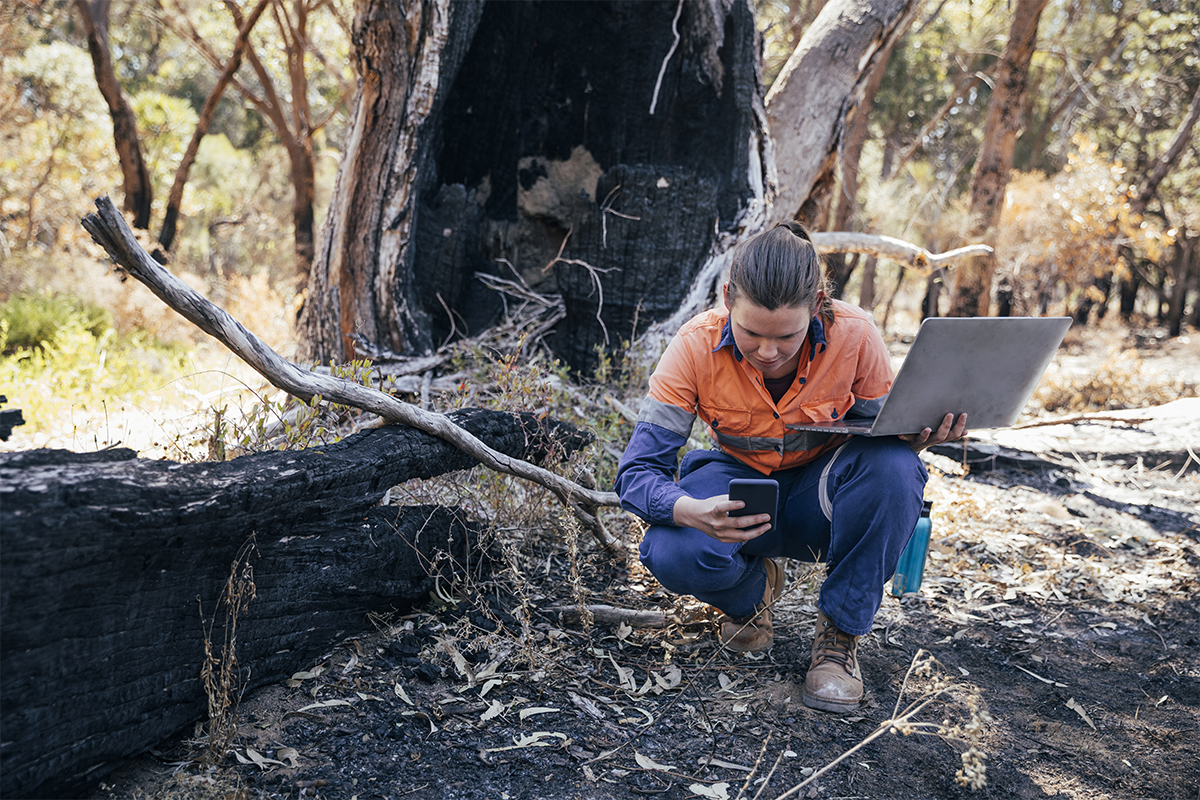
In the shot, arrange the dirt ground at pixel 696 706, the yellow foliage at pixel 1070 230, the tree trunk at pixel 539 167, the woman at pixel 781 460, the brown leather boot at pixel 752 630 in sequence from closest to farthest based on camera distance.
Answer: the dirt ground at pixel 696 706 → the woman at pixel 781 460 → the brown leather boot at pixel 752 630 → the tree trunk at pixel 539 167 → the yellow foliage at pixel 1070 230

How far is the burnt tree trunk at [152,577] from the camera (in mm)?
1562

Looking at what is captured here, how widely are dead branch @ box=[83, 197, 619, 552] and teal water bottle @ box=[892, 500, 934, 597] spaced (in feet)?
3.72

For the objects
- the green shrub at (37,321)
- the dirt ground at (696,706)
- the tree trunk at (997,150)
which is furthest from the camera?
the tree trunk at (997,150)

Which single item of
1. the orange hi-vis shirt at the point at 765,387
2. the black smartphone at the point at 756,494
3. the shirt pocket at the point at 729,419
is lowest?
the black smartphone at the point at 756,494

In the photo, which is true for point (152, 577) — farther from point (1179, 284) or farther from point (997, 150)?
point (1179, 284)

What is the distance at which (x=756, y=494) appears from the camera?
214cm

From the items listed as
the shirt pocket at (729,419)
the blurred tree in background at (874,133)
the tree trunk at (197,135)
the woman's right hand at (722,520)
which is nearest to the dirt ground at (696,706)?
the woman's right hand at (722,520)

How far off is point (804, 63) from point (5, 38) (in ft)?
37.8

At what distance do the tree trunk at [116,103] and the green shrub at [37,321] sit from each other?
8.49 ft

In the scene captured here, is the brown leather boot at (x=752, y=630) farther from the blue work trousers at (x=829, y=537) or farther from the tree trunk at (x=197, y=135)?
the tree trunk at (x=197, y=135)

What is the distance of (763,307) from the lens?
7.18ft

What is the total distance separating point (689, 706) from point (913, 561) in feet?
3.83

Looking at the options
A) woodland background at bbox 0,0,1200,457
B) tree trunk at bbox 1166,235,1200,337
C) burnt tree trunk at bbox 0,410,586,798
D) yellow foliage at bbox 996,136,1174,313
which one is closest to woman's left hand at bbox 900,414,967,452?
burnt tree trunk at bbox 0,410,586,798

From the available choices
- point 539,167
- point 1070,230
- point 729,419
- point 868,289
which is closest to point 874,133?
point 868,289
